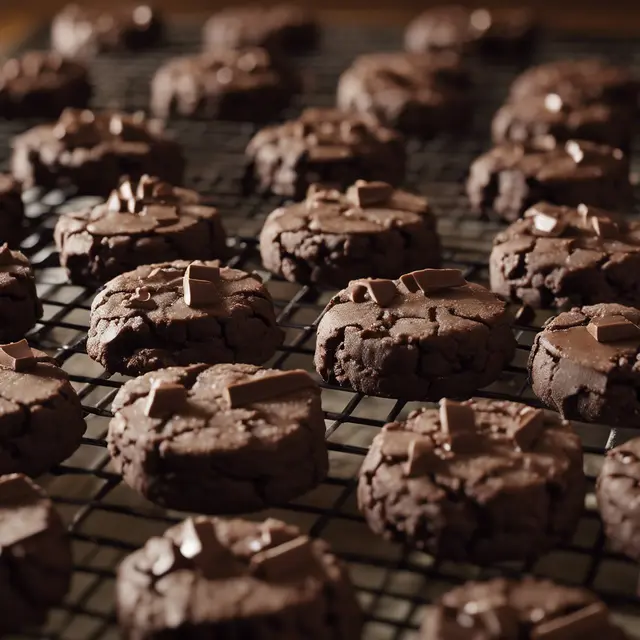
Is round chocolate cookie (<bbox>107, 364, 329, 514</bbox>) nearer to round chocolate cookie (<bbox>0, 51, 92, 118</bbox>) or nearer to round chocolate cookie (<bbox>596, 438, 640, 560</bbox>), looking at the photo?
round chocolate cookie (<bbox>596, 438, 640, 560</bbox>)

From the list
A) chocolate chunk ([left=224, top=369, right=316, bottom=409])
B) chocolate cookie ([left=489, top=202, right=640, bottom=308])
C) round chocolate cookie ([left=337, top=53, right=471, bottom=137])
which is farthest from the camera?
round chocolate cookie ([left=337, top=53, right=471, bottom=137])

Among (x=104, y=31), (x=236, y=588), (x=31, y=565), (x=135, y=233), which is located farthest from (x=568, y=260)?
A: (x=104, y=31)

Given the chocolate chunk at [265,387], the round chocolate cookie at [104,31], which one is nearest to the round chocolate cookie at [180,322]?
the chocolate chunk at [265,387]

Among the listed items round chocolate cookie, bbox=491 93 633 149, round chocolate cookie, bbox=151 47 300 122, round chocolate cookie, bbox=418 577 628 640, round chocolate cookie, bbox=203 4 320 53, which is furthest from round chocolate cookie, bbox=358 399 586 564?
round chocolate cookie, bbox=203 4 320 53

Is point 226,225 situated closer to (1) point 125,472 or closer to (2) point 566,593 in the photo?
(1) point 125,472

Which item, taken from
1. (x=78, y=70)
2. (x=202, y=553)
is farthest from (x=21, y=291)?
(x=78, y=70)

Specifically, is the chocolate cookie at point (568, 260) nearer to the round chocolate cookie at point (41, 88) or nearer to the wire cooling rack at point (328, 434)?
the wire cooling rack at point (328, 434)
